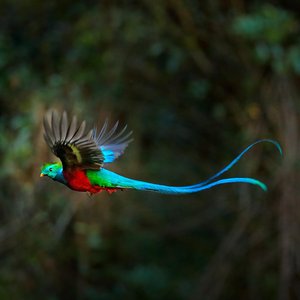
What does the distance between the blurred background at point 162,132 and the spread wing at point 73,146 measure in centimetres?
434

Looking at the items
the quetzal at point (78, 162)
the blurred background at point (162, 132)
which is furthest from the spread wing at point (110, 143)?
the blurred background at point (162, 132)

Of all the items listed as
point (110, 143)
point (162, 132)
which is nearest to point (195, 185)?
point (110, 143)

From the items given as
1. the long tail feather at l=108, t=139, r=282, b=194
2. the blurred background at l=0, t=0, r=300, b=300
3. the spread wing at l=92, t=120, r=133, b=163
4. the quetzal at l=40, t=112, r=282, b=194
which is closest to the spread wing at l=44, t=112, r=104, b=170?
the quetzal at l=40, t=112, r=282, b=194

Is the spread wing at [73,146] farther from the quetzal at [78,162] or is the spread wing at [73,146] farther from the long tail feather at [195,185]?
the long tail feather at [195,185]

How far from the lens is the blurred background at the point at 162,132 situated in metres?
7.59

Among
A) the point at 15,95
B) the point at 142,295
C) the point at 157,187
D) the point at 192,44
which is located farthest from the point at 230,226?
the point at 157,187

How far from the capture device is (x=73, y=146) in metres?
2.50

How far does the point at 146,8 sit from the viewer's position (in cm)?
836

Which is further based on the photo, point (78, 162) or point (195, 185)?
point (78, 162)

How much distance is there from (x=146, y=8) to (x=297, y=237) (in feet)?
9.01

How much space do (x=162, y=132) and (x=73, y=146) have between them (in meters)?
7.92

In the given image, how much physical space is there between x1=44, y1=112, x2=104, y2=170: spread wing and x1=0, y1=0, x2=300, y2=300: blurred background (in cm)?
434

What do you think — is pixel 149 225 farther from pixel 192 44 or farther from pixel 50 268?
pixel 192 44

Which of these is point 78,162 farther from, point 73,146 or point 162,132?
point 162,132
